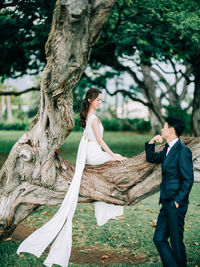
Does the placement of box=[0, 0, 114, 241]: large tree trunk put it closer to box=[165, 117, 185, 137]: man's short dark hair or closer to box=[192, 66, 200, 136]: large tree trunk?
box=[165, 117, 185, 137]: man's short dark hair

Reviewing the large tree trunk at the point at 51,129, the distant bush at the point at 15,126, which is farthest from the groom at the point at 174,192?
the distant bush at the point at 15,126

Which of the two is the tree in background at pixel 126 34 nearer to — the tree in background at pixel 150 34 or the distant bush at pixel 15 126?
the tree in background at pixel 150 34

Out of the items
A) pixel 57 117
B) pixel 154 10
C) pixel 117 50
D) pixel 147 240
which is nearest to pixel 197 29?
pixel 154 10

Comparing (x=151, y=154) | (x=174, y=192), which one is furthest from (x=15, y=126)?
(x=174, y=192)

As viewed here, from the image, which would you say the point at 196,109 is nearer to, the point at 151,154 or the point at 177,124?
the point at 151,154

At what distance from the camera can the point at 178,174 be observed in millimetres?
4371

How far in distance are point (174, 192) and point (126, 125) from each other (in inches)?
1352

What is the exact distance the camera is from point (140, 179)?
518 cm

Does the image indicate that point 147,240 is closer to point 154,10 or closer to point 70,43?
point 70,43

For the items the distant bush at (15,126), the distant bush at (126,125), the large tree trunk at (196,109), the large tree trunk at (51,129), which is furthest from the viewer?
the distant bush at (15,126)

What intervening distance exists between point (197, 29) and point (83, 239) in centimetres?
683

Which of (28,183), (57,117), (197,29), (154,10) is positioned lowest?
(28,183)

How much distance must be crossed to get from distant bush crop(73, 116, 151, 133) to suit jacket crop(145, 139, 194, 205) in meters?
30.4

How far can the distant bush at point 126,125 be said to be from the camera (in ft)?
117
